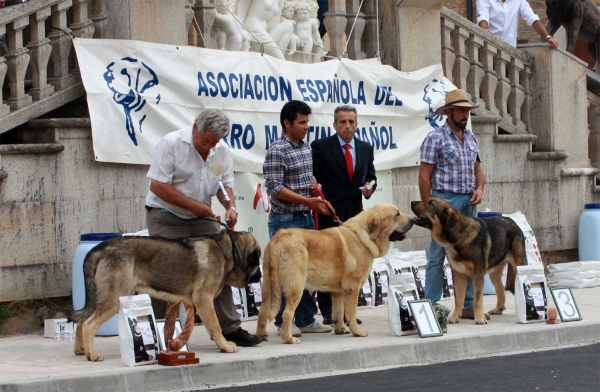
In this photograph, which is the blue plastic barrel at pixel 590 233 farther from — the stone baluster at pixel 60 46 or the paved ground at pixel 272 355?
the stone baluster at pixel 60 46

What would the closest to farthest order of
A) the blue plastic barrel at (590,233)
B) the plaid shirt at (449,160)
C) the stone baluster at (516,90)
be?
the plaid shirt at (449,160), the blue plastic barrel at (590,233), the stone baluster at (516,90)

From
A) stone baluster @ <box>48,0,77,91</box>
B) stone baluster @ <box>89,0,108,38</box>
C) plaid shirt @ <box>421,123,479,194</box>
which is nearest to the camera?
plaid shirt @ <box>421,123,479,194</box>

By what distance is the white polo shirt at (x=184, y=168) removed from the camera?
9.22 metres

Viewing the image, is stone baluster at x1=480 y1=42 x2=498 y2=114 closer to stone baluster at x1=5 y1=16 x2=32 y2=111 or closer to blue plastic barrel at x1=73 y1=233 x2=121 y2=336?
blue plastic barrel at x1=73 y1=233 x2=121 y2=336

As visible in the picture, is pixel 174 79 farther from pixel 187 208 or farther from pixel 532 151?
pixel 532 151

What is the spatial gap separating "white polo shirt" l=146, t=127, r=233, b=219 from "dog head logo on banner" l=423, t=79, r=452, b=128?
5564mm

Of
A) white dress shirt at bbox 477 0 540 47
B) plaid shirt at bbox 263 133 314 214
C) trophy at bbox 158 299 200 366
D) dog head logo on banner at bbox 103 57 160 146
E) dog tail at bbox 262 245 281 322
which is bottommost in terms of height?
trophy at bbox 158 299 200 366

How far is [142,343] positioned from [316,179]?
295 centimetres

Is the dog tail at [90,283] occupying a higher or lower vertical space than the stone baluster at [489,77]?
lower

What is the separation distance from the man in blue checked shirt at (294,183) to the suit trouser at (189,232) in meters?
0.67

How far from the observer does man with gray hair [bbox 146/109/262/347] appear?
916 centimetres

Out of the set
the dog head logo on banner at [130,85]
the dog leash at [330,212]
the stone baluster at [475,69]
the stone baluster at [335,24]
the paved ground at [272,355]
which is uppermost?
the stone baluster at [335,24]

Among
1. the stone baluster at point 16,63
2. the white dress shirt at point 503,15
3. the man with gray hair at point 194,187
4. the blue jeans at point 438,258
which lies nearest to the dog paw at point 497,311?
the blue jeans at point 438,258

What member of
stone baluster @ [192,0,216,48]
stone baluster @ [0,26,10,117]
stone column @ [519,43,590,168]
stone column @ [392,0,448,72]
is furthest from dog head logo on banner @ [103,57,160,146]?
stone column @ [519,43,590,168]
